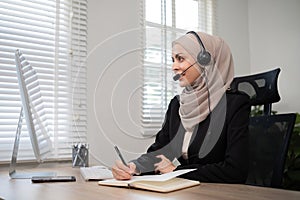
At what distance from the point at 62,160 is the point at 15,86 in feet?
1.62

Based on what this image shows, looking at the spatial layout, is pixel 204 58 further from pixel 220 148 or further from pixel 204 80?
pixel 220 148

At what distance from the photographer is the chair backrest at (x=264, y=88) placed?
5.55 ft

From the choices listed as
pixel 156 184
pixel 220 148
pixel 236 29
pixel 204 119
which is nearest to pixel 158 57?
pixel 204 119

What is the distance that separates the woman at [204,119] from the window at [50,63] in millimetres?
627

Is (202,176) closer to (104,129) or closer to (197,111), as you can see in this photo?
(197,111)

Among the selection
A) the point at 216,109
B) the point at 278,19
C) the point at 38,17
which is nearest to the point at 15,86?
the point at 38,17

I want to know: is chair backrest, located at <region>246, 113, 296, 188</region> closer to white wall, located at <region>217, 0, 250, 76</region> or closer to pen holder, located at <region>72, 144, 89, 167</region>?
pen holder, located at <region>72, 144, 89, 167</region>

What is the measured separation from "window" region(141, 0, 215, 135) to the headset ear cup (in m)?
0.70

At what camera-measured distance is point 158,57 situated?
88.8 inches

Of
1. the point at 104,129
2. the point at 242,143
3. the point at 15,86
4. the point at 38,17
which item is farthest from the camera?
the point at 104,129

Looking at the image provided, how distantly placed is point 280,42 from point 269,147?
1.81m

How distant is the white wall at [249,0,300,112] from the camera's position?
2795mm

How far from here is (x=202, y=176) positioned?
3.71ft

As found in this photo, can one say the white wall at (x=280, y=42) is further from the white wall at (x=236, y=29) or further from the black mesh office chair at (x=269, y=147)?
the black mesh office chair at (x=269, y=147)
